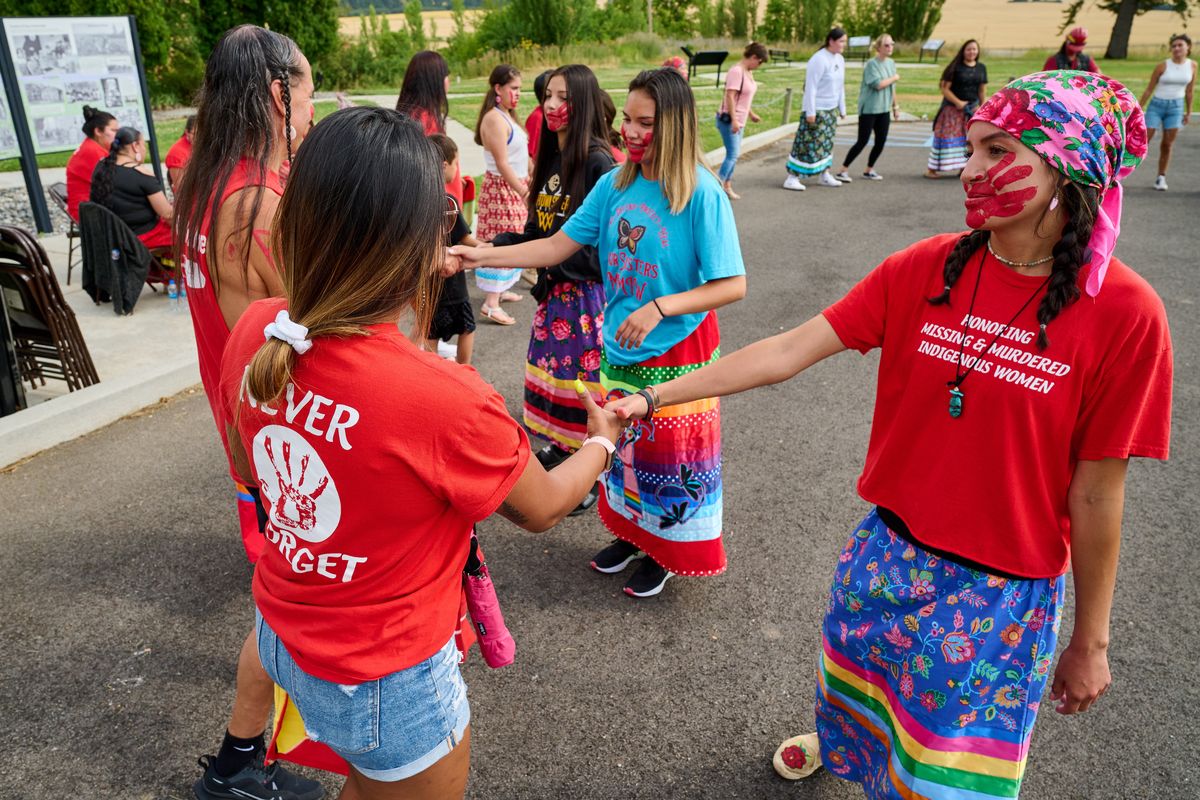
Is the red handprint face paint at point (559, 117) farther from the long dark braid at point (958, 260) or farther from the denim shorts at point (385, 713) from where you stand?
the denim shorts at point (385, 713)

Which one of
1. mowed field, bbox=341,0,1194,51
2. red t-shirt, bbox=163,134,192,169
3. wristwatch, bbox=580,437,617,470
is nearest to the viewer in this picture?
wristwatch, bbox=580,437,617,470

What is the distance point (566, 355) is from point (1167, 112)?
34.8ft

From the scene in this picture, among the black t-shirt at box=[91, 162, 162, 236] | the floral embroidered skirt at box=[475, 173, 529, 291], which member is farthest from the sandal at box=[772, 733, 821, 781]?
the black t-shirt at box=[91, 162, 162, 236]

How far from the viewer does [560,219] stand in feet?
13.3

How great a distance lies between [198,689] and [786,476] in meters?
2.92

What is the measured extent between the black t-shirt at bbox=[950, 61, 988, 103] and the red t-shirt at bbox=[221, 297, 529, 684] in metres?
12.0

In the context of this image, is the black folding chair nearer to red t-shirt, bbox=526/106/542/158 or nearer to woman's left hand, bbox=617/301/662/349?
red t-shirt, bbox=526/106/542/158

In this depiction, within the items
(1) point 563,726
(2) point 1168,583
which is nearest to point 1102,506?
(1) point 563,726

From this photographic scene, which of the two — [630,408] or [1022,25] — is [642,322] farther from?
[1022,25]

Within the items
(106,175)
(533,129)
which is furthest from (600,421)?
(106,175)

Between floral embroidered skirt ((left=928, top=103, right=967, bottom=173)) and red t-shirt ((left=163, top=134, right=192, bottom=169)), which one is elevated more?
red t-shirt ((left=163, top=134, right=192, bottom=169))

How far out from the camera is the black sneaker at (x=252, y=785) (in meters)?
2.41

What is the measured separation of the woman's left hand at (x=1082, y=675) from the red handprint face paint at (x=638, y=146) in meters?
2.09

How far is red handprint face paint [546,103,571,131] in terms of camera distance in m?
3.95
